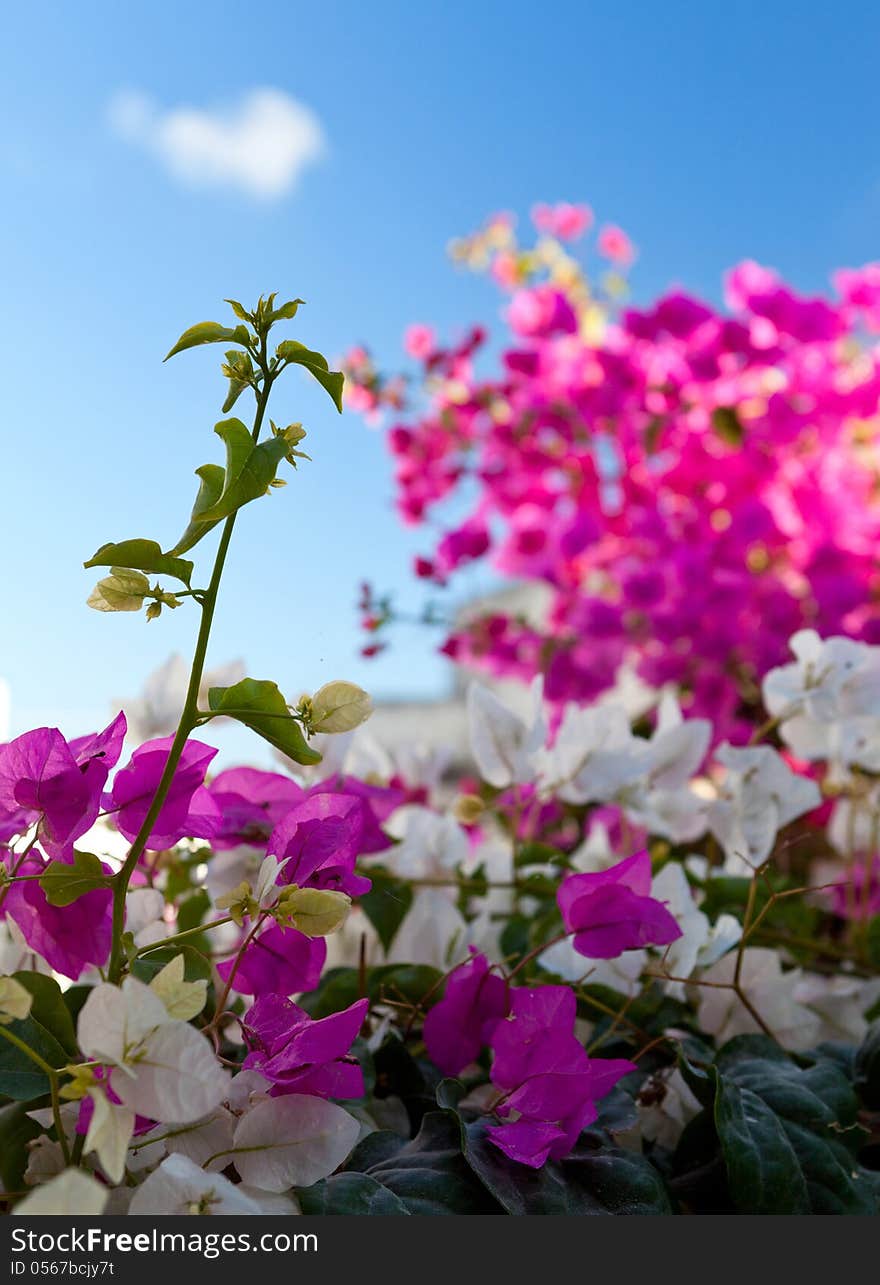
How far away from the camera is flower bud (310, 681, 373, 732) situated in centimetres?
32

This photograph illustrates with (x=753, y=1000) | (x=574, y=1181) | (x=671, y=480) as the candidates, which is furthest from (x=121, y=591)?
(x=671, y=480)

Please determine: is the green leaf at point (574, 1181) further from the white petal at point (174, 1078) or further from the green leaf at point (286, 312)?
the green leaf at point (286, 312)

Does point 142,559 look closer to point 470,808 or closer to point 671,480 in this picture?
point 470,808

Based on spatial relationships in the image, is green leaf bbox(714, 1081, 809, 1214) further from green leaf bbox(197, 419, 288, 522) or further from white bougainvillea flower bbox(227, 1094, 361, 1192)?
green leaf bbox(197, 419, 288, 522)

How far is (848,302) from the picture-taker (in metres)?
1.54

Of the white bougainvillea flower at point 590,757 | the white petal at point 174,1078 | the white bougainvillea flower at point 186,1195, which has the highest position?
the white bougainvillea flower at point 590,757

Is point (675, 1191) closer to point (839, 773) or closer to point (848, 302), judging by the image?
point (839, 773)

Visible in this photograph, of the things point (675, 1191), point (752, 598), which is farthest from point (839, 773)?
point (752, 598)

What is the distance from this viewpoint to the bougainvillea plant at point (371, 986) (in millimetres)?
295

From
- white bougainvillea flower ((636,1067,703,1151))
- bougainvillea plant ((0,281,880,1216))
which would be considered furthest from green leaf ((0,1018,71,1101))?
white bougainvillea flower ((636,1067,703,1151))

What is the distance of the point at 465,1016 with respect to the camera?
1.34ft

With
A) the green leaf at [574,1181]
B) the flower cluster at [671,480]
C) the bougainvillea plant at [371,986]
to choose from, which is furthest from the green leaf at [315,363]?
the flower cluster at [671,480]

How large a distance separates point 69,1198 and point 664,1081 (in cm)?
26

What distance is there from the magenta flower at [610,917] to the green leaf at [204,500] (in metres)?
0.19
